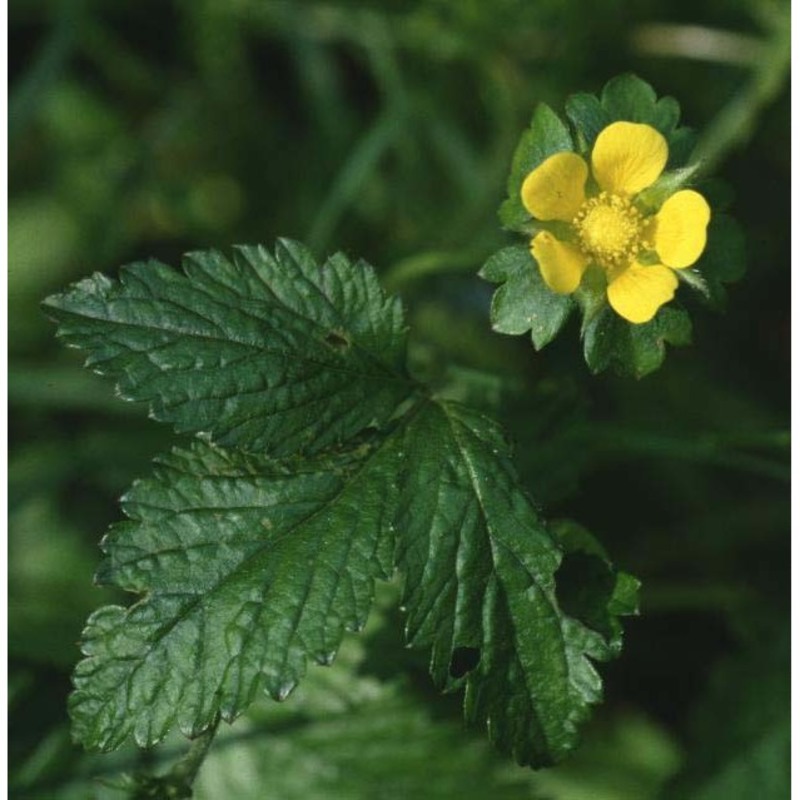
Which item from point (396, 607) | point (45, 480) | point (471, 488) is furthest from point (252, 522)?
point (45, 480)

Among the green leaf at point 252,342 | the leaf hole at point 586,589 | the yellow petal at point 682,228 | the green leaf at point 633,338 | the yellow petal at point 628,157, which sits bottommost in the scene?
the leaf hole at point 586,589

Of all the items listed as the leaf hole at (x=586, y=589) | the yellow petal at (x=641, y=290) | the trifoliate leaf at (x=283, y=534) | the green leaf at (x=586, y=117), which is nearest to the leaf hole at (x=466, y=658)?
the trifoliate leaf at (x=283, y=534)

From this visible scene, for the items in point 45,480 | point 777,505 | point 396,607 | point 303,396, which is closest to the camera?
point 303,396

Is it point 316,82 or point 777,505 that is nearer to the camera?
point 777,505

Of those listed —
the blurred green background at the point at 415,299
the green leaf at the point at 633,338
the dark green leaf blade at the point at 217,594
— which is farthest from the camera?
the blurred green background at the point at 415,299

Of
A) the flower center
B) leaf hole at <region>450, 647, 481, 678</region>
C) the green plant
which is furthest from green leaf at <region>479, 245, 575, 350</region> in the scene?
leaf hole at <region>450, 647, 481, 678</region>

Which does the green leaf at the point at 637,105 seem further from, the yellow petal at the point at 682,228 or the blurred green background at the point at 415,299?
the blurred green background at the point at 415,299

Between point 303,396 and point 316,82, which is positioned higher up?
point 316,82

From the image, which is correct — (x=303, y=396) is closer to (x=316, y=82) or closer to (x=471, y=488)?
(x=471, y=488)
